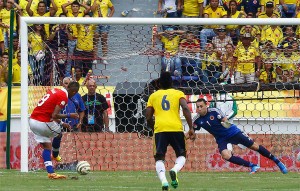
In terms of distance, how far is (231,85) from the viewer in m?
20.3

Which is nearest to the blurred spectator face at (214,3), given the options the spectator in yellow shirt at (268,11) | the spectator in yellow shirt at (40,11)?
the spectator in yellow shirt at (268,11)

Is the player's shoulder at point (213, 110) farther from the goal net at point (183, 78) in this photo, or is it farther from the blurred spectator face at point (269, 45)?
the blurred spectator face at point (269, 45)

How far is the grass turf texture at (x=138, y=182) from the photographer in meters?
14.0

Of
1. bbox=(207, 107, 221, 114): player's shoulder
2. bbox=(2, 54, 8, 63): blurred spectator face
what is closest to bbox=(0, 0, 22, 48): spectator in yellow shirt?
bbox=(2, 54, 8, 63): blurred spectator face

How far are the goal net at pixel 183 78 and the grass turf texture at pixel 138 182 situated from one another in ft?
6.73

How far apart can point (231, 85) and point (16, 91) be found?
15.2 ft

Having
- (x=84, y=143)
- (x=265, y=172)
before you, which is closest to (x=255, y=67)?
(x=265, y=172)

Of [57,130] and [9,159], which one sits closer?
[57,130]

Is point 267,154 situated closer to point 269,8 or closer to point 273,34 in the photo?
point 273,34

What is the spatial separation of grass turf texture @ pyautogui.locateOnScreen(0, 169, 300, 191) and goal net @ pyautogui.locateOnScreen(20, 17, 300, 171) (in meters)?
2.05

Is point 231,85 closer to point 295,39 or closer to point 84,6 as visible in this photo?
point 295,39

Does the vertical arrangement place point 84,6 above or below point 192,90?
above

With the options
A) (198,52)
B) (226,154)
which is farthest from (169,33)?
(226,154)

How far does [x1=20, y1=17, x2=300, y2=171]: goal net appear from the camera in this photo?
20.2m
